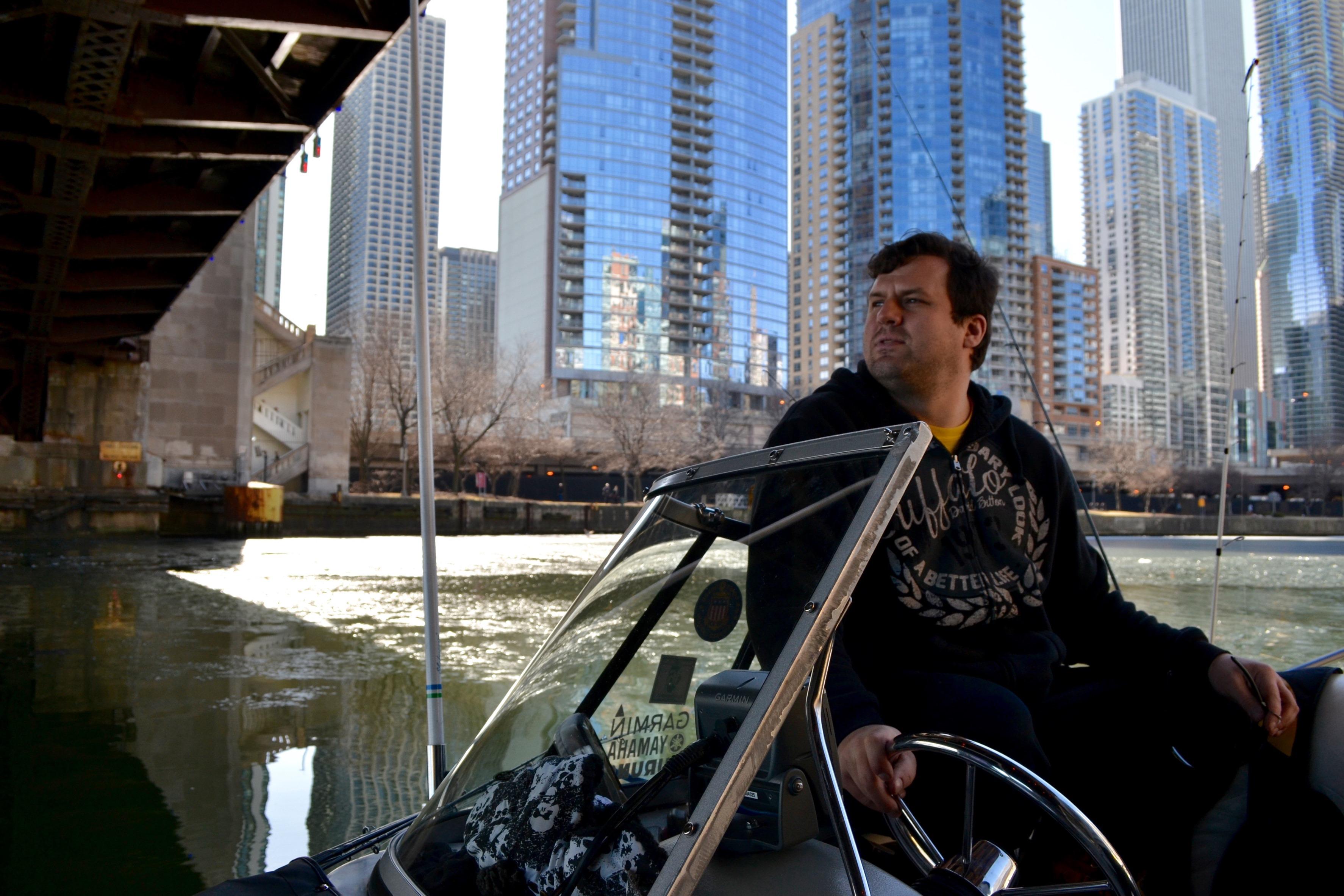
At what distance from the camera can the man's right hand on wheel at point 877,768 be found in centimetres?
123

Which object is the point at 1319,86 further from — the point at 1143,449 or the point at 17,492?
the point at 1143,449

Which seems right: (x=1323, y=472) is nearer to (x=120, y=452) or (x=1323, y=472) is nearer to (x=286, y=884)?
(x=120, y=452)

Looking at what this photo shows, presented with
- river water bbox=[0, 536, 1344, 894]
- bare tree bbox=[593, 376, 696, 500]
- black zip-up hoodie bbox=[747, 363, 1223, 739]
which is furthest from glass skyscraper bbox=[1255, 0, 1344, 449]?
bare tree bbox=[593, 376, 696, 500]

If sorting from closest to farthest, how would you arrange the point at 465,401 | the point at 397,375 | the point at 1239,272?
the point at 1239,272, the point at 465,401, the point at 397,375

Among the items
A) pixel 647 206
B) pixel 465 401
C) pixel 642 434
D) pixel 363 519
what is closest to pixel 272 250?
pixel 647 206

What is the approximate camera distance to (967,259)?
220cm

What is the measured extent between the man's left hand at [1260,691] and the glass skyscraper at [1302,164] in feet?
13.4

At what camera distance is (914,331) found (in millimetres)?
2061

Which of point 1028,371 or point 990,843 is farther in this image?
point 1028,371

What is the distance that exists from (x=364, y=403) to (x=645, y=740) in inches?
1576

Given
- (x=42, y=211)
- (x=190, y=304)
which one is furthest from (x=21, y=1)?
(x=190, y=304)

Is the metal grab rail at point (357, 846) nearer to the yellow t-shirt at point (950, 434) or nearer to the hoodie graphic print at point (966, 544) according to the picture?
the hoodie graphic print at point (966, 544)

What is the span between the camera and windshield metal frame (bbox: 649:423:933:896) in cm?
96

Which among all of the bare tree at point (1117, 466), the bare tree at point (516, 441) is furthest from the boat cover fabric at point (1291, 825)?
the bare tree at point (1117, 466)
